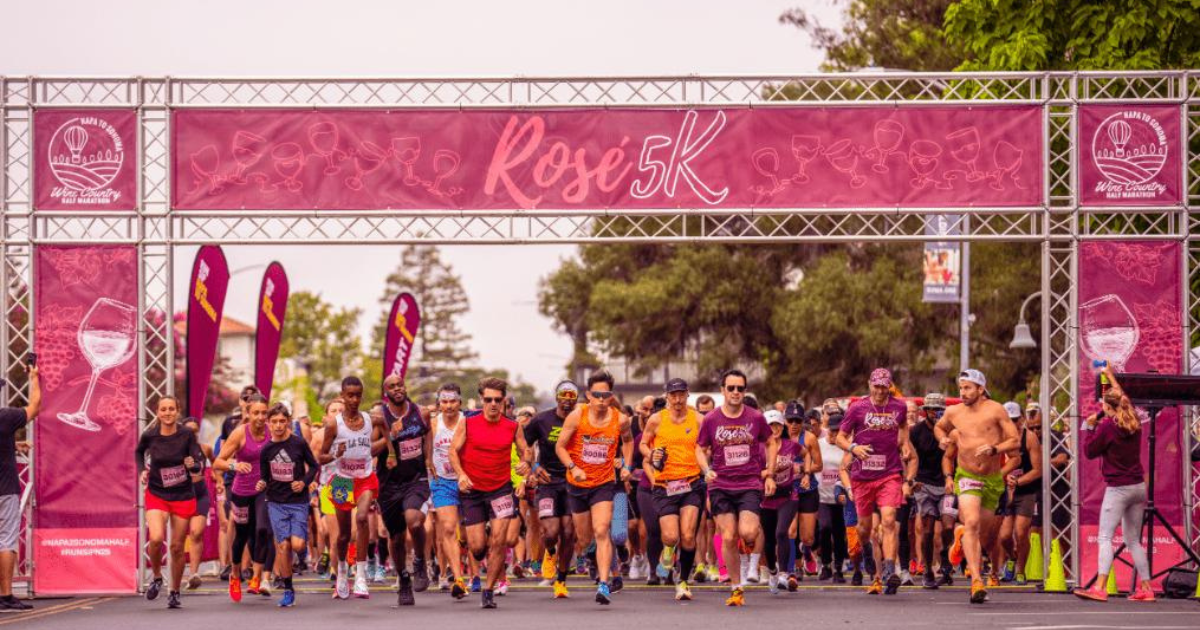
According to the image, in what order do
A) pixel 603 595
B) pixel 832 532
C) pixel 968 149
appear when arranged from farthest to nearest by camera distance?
pixel 832 532
pixel 968 149
pixel 603 595

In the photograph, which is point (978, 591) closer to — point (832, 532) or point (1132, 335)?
point (1132, 335)

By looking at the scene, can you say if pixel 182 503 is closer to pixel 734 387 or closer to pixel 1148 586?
pixel 734 387

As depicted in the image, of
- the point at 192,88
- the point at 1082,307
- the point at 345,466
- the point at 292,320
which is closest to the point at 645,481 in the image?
the point at 345,466

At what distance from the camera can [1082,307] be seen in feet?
62.6

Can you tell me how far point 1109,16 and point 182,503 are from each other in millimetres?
13177

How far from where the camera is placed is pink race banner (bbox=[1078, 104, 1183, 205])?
19125 mm

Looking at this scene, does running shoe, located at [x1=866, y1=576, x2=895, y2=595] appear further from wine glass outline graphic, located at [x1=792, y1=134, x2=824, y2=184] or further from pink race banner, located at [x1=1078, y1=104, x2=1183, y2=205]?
pink race banner, located at [x1=1078, y1=104, x2=1183, y2=205]

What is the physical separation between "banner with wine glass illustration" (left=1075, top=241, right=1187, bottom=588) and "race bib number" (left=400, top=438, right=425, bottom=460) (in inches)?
271

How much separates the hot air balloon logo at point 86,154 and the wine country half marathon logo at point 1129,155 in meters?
10.4

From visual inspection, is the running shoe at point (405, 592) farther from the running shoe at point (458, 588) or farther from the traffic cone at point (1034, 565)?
the traffic cone at point (1034, 565)

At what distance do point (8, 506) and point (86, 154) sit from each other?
12.8 feet

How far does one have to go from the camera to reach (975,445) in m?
17.5

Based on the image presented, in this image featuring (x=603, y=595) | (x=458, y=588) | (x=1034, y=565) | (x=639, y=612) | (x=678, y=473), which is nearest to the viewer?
(x=639, y=612)

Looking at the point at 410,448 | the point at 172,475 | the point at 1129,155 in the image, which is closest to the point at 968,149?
the point at 1129,155
